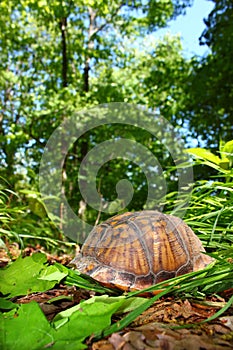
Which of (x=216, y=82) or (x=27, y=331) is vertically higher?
(x=216, y=82)

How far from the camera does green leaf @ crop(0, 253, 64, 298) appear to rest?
5.74 feet

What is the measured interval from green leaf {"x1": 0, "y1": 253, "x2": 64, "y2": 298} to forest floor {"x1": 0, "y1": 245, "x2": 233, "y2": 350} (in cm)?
7

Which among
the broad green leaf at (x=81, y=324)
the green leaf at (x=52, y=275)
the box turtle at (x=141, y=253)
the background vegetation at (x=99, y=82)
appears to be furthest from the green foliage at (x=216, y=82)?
the broad green leaf at (x=81, y=324)

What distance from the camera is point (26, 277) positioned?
182 cm

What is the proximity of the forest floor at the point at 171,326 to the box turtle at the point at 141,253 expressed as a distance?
0.23 metres

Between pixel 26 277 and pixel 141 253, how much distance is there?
67 cm

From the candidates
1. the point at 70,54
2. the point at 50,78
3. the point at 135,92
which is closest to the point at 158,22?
the point at 135,92

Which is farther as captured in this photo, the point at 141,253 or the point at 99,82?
the point at 99,82

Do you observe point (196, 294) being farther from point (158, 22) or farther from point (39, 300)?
point (158, 22)

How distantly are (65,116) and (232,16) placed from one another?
17.3 ft

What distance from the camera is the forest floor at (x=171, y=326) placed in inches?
43.6

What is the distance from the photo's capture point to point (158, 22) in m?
11.4

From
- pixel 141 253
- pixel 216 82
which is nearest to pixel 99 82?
pixel 216 82

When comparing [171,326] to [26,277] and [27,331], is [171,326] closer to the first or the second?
[27,331]
